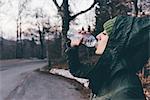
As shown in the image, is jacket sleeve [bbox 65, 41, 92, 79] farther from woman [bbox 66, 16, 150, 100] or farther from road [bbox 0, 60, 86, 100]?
road [bbox 0, 60, 86, 100]

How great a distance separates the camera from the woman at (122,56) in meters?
2.39

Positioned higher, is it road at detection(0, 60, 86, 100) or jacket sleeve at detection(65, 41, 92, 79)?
jacket sleeve at detection(65, 41, 92, 79)

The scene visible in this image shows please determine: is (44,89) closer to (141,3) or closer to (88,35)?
(141,3)

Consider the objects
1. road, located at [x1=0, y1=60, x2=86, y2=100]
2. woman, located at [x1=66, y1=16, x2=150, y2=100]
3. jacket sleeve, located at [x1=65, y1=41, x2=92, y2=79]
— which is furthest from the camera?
road, located at [x1=0, y1=60, x2=86, y2=100]

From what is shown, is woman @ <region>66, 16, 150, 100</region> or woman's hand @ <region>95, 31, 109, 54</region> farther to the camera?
woman's hand @ <region>95, 31, 109, 54</region>

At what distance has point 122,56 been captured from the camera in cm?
245

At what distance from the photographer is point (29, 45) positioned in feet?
269

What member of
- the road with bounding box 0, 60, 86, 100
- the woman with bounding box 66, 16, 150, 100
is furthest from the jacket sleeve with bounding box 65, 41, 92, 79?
the road with bounding box 0, 60, 86, 100

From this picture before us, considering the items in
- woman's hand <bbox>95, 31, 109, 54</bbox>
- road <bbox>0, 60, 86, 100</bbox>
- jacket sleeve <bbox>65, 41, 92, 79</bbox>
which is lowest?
road <bbox>0, 60, 86, 100</bbox>

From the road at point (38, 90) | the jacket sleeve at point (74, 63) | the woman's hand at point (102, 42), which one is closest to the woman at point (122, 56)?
the woman's hand at point (102, 42)

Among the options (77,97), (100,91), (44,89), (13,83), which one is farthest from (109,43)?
(13,83)

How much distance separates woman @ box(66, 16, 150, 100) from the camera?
2389 mm

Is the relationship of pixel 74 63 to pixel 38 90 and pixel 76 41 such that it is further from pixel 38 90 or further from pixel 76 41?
pixel 38 90

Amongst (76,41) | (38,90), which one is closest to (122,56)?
(76,41)
